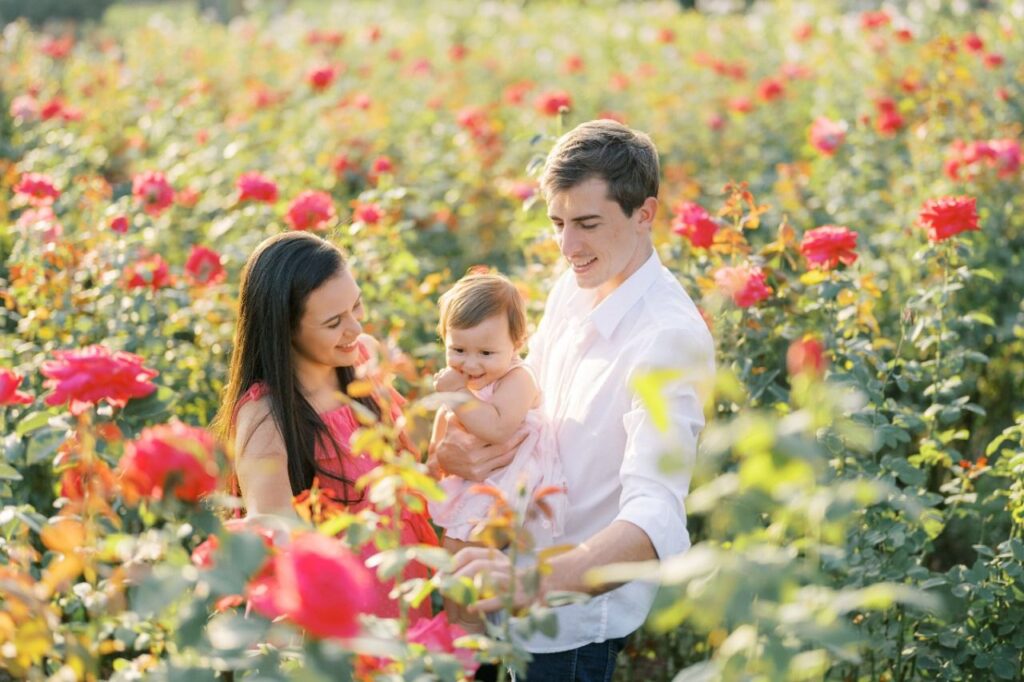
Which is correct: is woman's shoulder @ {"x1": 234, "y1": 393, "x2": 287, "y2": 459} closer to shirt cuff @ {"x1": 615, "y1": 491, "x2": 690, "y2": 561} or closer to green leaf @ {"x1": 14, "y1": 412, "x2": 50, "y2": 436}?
green leaf @ {"x1": 14, "y1": 412, "x2": 50, "y2": 436}

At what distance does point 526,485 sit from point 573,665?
0.36m

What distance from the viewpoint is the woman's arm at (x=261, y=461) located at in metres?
2.15

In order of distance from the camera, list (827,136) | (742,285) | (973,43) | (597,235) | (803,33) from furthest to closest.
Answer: (803,33) < (973,43) < (827,136) < (742,285) < (597,235)

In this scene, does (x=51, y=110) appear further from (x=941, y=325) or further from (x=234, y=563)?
(x=234, y=563)

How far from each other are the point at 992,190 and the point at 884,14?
243cm

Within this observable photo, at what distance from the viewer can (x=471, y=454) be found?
7.74 feet

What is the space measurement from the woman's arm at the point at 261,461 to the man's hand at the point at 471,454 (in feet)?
1.13

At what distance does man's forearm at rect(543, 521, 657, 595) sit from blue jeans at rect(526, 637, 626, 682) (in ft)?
0.91

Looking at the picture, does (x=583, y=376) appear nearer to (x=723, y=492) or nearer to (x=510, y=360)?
(x=510, y=360)

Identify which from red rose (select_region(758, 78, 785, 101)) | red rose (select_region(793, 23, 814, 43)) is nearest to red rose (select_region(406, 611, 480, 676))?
red rose (select_region(758, 78, 785, 101))

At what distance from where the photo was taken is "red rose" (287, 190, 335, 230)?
3361 millimetres

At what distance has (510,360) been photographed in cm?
245

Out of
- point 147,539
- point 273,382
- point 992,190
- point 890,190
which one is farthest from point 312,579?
point 890,190

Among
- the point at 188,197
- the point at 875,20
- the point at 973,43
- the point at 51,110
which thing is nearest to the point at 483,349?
the point at 188,197
